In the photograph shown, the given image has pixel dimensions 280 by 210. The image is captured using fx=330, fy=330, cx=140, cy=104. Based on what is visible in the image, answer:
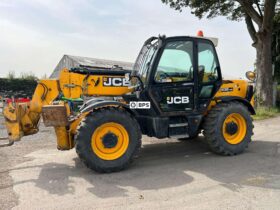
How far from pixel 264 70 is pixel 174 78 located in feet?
34.1

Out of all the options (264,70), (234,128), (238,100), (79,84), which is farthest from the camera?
(264,70)

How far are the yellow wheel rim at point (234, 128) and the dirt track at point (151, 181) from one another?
15.9 inches

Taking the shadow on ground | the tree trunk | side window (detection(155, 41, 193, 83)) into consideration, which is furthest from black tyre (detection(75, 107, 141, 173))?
the tree trunk

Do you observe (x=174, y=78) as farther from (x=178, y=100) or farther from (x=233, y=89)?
(x=233, y=89)

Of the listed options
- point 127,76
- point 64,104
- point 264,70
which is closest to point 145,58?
point 127,76

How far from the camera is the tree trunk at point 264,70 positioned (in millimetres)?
15258

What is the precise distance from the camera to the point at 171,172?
5.69m

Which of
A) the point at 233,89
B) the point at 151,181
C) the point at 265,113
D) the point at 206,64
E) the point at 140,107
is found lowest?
the point at 151,181

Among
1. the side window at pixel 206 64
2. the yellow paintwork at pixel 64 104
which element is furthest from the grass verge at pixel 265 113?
the yellow paintwork at pixel 64 104

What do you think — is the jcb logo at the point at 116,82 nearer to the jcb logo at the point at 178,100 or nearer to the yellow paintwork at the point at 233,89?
the jcb logo at the point at 178,100

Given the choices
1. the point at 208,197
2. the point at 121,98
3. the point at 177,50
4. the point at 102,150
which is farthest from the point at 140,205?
the point at 177,50

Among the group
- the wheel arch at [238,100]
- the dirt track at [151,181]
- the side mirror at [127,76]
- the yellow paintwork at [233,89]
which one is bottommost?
the dirt track at [151,181]

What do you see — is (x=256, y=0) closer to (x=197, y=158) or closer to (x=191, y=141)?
(x=191, y=141)

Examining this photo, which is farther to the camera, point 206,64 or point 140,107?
point 206,64
